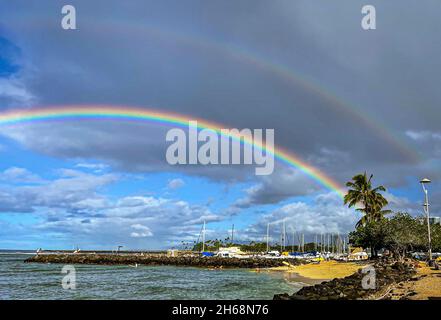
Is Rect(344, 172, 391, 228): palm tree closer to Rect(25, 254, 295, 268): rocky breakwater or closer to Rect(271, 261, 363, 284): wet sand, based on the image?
Rect(271, 261, 363, 284): wet sand

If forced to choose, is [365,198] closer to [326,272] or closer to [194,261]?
[326,272]

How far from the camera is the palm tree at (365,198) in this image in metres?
71.6

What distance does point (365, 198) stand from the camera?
71.6 m

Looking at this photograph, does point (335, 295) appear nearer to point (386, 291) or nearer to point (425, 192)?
point (386, 291)

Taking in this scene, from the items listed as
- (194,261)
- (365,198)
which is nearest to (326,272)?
(365,198)

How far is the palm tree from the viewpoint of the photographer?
71.6 m

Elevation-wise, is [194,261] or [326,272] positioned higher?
[326,272]

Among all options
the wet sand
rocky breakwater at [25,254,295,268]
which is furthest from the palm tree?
rocky breakwater at [25,254,295,268]

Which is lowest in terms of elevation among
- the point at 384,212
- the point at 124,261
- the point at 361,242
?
the point at 124,261
